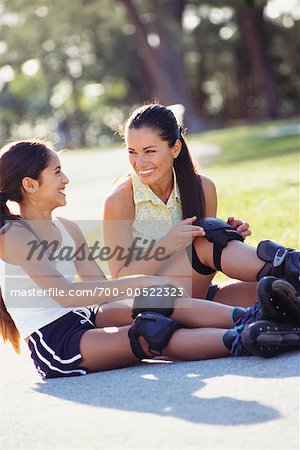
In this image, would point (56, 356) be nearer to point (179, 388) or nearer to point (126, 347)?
point (126, 347)

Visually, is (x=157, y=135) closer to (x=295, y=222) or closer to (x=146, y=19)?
(x=295, y=222)

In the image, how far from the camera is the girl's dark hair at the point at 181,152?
4715 mm

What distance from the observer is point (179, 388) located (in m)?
3.58

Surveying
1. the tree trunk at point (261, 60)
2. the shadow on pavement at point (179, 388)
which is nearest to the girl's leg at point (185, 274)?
the shadow on pavement at point (179, 388)

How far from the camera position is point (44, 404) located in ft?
12.2

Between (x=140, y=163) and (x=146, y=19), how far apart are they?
3312cm

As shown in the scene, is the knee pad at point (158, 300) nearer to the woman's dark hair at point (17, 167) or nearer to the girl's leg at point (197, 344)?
the girl's leg at point (197, 344)

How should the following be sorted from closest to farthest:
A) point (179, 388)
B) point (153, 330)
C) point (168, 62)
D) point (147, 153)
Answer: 1. point (179, 388)
2. point (153, 330)
3. point (147, 153)
4. point (168, 62)

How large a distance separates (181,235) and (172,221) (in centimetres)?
52

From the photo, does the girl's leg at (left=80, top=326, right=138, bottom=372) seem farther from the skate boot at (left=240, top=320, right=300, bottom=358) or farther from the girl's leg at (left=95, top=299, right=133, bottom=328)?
the skate boot at (left=240, top=320, right=300, bottom=358)

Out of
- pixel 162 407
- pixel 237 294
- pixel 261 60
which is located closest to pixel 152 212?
pixel 237 294

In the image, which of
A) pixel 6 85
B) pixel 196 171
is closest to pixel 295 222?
pixel 196 171

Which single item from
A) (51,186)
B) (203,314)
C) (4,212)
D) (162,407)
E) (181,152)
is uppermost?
(181,152)

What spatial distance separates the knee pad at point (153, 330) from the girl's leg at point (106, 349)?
0.17 feet
